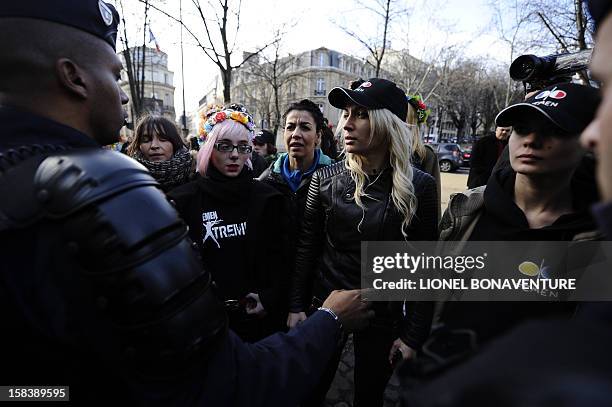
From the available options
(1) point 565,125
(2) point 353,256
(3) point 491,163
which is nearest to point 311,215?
(2) point 353,256

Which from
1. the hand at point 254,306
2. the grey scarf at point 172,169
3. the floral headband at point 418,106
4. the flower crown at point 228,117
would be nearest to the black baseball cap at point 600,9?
the hand at point 254,306

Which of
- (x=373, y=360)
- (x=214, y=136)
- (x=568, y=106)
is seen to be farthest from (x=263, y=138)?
(x=568, y=106)

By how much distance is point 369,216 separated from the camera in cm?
209

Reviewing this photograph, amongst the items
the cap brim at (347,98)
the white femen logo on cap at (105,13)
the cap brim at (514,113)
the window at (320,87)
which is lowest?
the cap brim at (514,113)

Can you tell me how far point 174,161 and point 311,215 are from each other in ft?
5.31

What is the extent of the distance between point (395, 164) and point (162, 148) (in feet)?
7.74

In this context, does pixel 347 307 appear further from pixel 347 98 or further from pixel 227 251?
pixel 347 98

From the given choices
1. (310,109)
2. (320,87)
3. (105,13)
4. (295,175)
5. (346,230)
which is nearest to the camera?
(105,13)

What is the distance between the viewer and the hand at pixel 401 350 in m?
1.97

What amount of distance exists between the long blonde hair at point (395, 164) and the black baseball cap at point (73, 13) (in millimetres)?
1543

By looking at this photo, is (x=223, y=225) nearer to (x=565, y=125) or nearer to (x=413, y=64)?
(x=565, y=125)

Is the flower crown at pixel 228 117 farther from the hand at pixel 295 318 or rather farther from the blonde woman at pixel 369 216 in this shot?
the hand at pixel 295 318

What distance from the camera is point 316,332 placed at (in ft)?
3.92

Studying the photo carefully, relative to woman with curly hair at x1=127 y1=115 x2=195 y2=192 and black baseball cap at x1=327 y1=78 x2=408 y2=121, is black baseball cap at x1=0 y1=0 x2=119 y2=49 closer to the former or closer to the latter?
black baseball cap at x1=327 y1=78 x2=408 y2=121
